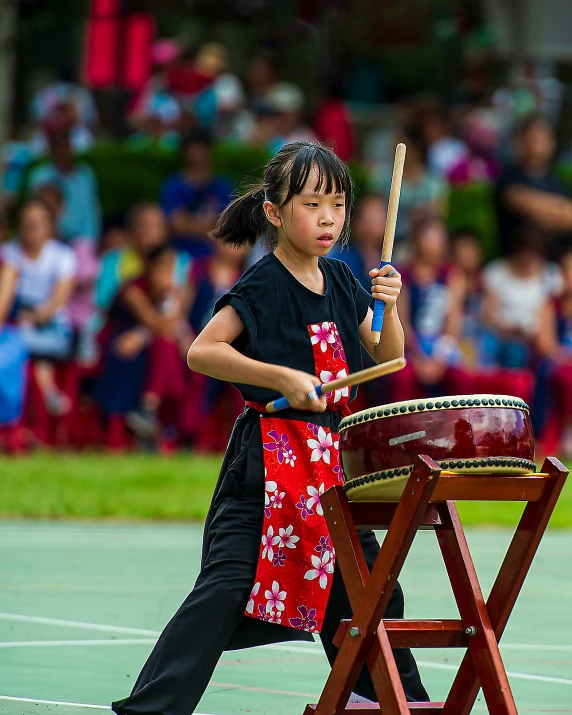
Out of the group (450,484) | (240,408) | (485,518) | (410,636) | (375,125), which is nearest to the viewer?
(450,484)

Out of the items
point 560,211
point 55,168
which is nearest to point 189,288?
point 55,168

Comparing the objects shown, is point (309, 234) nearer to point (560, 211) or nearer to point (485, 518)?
point (485, 518)

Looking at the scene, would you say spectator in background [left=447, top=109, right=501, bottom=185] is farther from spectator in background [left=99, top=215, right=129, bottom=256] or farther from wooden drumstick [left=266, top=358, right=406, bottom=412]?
wooden drumstick [left=266, top=358, right=406, bottom=412]

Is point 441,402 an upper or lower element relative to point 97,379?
upper

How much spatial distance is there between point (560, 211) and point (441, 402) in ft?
33.8

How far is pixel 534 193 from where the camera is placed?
13.5m

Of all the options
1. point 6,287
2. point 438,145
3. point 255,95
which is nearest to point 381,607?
point 6,287

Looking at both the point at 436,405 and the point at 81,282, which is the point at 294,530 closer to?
the point at 436,405

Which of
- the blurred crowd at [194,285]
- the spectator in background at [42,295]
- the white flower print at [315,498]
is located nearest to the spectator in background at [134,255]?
the blurred crowd at [194,285]

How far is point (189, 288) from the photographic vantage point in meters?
12.2

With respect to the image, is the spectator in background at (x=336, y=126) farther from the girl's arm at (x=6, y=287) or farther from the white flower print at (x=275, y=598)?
the white flower print at (x=275, y=598)

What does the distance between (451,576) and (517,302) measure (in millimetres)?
9304

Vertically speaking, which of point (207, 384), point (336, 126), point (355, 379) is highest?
point (336, 126)

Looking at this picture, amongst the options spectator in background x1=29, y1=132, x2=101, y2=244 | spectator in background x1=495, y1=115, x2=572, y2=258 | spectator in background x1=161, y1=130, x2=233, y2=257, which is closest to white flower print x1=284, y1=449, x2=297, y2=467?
spectator in background x1=161, y1=130, x2=233, y2=257
